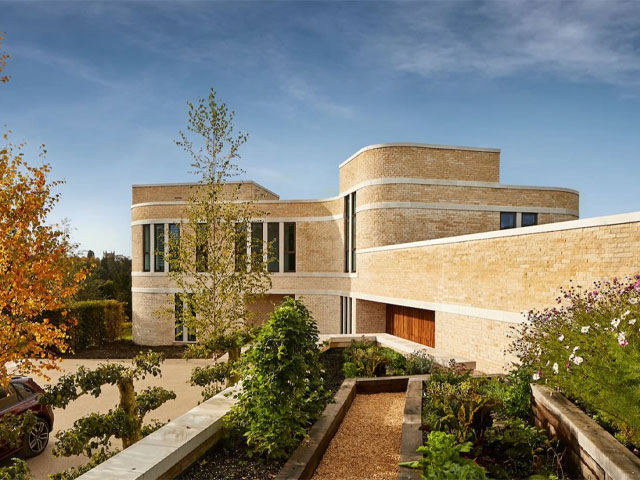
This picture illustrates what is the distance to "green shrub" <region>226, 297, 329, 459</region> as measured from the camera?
4.58 metres

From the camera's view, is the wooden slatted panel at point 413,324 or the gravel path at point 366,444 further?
the wooden slatted panel at point 413,324

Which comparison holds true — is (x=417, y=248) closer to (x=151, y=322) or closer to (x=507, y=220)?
(x=507, y=220)

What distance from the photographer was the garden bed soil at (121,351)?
2036cm

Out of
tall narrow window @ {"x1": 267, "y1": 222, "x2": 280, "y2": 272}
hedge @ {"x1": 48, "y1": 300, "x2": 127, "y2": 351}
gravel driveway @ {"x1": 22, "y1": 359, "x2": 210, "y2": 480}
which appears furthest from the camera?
tall narrow window @ {"x1": 267, "y1": 222, "x2": 280, "y2": 272}

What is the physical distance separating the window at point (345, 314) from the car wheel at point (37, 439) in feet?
42.1

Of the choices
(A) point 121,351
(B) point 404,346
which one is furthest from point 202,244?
(A) point 121,351

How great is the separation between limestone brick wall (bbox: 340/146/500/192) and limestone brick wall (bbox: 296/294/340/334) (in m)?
6.11

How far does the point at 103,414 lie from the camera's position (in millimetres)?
5848

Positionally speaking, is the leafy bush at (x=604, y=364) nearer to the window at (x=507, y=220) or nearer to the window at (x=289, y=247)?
the window at (x=507, y=220)

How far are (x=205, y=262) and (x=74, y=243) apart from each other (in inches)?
787

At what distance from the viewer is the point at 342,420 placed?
6211mm

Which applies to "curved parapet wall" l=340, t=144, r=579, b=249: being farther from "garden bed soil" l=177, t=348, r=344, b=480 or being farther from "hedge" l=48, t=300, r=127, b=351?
"hedge" l=48, t=300, r=127, b=351

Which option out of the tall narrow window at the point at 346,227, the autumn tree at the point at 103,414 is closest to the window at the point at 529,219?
the tall narrow window at the point at 346,227

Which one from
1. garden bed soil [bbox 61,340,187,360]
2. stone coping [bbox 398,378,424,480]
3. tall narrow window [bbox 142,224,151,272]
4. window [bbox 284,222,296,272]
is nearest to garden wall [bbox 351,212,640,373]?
stone coping [bbox 398,378,424,480]
